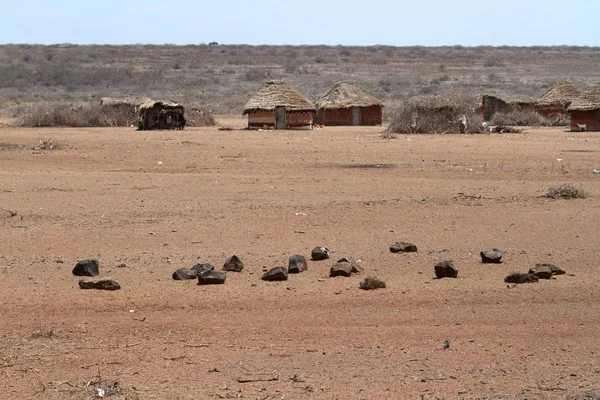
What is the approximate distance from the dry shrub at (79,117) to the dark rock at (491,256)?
97.7 feet

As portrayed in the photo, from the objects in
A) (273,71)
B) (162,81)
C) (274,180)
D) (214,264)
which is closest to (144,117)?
(274,180)

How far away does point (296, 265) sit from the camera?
10.6 m

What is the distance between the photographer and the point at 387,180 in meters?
19.5

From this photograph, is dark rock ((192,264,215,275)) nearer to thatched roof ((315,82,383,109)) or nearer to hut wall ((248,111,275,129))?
hut wall ((248,111,275,129))

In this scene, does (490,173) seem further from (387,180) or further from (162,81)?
(162,81)

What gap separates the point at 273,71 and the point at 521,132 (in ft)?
185

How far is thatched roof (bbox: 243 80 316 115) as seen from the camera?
129ft

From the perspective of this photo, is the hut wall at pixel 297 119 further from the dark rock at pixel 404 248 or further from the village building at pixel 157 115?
the dark rock at pixel 404 248

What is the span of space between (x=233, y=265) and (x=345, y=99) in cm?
3386

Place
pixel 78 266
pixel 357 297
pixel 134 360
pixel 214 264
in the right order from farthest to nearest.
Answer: pixel 214 264
pixel 78 266
pixel 357 297
pixel 134 360

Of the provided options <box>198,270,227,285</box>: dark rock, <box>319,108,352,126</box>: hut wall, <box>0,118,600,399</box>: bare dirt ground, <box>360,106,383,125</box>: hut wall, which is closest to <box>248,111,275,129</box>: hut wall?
<box>319,108,352,126</box>: hut wall

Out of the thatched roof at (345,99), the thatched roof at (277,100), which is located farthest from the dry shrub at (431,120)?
the thatched roof at (345,99)

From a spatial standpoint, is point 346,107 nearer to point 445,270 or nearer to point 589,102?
point 589,102

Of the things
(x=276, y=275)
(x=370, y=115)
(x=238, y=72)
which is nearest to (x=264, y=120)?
(x=370, y=115)
